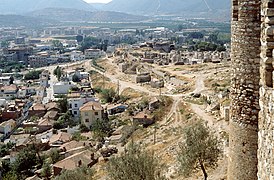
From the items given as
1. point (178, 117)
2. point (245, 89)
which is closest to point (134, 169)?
point (245, 89)

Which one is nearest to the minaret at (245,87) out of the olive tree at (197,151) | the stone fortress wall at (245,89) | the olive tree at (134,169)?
the stone fortress wall at (245,89)

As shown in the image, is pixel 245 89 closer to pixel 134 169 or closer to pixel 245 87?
pixel 245 87

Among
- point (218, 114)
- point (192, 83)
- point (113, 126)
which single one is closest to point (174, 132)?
point (218, 114)

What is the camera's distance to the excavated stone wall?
118 inches

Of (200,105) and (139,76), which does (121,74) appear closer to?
(139,76)

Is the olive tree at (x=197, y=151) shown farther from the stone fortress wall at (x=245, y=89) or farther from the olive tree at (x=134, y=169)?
the stone fortress wall at (x=245, y=89)

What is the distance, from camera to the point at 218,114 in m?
23.9

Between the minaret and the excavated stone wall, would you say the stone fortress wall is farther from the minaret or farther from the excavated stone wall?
the excavated stone wall

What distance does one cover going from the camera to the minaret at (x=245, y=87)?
502cm

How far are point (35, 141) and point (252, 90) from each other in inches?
1044

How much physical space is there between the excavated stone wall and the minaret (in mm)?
1787

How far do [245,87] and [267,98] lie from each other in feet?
6.75

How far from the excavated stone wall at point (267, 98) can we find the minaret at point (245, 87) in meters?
1.79

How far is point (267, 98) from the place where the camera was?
3141 mm
